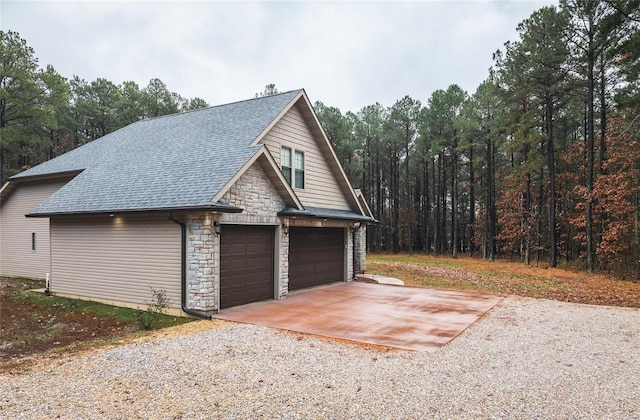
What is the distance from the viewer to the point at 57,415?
4.32 m

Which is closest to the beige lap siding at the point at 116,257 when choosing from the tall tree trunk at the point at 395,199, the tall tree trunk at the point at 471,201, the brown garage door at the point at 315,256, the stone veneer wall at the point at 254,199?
the stone veneer wall at the point at 254,199

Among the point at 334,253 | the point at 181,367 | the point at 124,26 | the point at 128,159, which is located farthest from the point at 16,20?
the point at 181,367

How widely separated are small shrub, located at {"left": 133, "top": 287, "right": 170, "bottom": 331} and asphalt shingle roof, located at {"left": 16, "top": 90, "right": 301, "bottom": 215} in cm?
225

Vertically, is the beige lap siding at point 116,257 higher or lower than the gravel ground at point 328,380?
higher

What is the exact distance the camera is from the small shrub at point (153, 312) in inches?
359

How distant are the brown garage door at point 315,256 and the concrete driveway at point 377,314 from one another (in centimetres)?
59

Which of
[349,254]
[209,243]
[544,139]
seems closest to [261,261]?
[209,243]

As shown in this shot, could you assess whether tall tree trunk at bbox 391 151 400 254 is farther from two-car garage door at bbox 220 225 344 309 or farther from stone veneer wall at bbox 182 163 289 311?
stone veneer wall at bbox 182 163 289 311

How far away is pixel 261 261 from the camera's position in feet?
38.3

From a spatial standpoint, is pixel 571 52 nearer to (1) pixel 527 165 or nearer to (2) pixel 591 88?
(2) pixel 591 88

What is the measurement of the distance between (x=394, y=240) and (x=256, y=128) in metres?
30.4

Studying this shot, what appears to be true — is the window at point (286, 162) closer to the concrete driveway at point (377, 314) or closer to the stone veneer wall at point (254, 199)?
the stone veneer wall at point (254, 199)

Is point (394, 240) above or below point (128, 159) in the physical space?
below

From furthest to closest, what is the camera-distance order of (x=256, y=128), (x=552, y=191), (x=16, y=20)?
(x=16, y=20) < (x=552, y=191) < (x=256, y=128)
